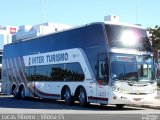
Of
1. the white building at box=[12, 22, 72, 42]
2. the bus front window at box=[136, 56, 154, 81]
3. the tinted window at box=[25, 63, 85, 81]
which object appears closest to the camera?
the bus front window at box=[136, 56, 154, 81]

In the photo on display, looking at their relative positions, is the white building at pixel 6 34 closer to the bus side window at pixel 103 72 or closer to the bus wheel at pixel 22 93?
the bus wheel at pixel 22 93

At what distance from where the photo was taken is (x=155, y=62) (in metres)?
21.1

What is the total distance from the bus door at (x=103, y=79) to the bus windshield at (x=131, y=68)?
36 centimetres

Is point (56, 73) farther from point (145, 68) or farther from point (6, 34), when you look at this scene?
point (6, 34)

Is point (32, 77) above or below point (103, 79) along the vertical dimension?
above

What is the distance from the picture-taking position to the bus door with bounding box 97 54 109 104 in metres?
19.7

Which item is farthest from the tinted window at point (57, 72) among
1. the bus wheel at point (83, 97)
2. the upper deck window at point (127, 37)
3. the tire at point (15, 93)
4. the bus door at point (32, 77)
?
the tire at point (15, 93)

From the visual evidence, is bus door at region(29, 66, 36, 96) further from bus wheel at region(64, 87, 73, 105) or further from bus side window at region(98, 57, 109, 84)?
bus side window at region(98, 57, 109, 84)

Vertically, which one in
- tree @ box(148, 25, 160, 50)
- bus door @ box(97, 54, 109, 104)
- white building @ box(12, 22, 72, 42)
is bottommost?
bus door @ box(97, 54, 109, 104)

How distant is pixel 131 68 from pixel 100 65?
4.80 feet

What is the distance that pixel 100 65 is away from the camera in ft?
66.0

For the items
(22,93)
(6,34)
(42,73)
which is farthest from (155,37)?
(6,34)

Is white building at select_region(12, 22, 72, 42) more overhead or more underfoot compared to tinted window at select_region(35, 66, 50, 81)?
more overhead

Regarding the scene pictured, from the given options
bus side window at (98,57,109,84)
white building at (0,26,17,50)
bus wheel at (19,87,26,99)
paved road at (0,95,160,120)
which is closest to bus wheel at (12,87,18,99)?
bus wheel at (19,87,26,99)
